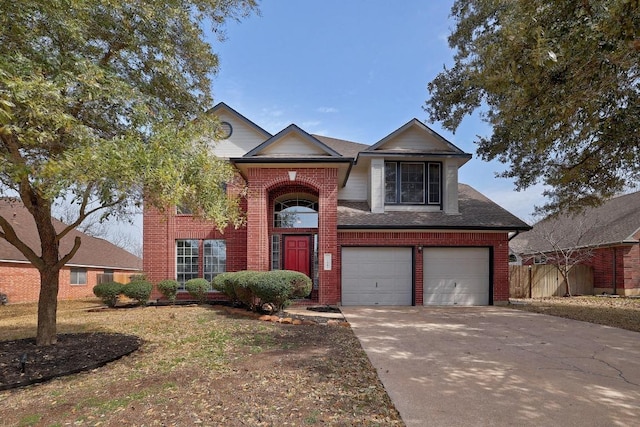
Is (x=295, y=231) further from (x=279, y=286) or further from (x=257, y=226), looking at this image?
(x=279, y=286)

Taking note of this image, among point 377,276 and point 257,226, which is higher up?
point 257,226

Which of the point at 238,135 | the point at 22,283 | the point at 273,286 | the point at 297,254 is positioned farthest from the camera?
the point at 22,283

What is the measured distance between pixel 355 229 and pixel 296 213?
2.52 meters

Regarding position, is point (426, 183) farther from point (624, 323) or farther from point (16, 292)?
point (16, 292)

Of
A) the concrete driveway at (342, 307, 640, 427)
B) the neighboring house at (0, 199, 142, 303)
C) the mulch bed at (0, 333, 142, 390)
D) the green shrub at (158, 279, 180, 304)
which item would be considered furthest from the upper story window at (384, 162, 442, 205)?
the neighboring house at (0, 199, 142, 303)

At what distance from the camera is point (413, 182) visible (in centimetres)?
1502

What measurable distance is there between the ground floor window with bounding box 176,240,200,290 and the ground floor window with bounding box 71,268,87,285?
1110 cm

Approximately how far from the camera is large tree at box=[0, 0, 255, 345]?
4.36 m

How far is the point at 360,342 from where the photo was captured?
7316mm

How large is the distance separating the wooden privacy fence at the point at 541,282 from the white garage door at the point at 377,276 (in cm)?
855

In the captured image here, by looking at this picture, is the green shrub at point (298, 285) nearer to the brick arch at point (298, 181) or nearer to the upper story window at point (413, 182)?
the brick arch at point (298, 181)

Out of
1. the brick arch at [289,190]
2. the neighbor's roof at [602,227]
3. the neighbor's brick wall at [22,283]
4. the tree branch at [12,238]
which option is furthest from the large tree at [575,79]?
the neighbor's brick wall at [22,283]

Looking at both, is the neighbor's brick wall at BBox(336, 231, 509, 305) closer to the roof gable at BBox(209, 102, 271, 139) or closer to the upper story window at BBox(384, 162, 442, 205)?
the upper story window at BBox(384, 162, 442, 205)

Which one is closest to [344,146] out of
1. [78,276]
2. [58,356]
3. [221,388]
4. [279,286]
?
[279,286]
